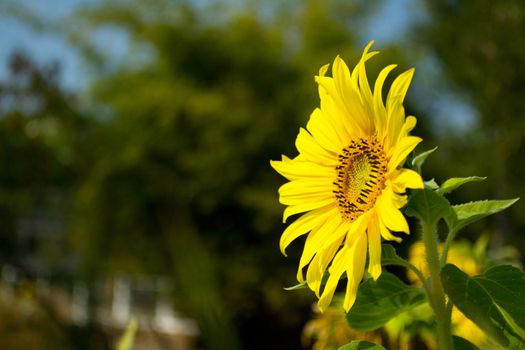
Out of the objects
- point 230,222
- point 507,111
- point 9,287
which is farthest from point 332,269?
point 230,222

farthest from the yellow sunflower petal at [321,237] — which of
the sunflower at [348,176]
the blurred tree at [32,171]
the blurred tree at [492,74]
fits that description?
the blurred tree at [492,74]

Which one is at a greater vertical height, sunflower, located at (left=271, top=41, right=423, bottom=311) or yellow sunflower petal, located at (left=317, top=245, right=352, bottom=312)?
sunflower, located at (left=271, top=41, right=423, bottom=311)

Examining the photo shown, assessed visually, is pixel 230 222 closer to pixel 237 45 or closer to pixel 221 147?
pixel 221 147

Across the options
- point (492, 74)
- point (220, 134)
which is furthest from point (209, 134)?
point (492, 74)

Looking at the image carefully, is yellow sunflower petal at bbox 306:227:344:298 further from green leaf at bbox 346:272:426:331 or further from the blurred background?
the blurred background

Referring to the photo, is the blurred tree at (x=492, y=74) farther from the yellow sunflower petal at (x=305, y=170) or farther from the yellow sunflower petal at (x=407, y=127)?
the yellow sunflower petal at (x=407, y=127)

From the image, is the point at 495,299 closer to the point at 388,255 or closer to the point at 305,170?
the point at 388,255

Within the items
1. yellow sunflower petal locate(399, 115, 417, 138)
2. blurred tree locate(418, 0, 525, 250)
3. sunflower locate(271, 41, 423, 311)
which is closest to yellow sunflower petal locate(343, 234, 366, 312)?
sunflower locate(271, 41, 423, 311)
